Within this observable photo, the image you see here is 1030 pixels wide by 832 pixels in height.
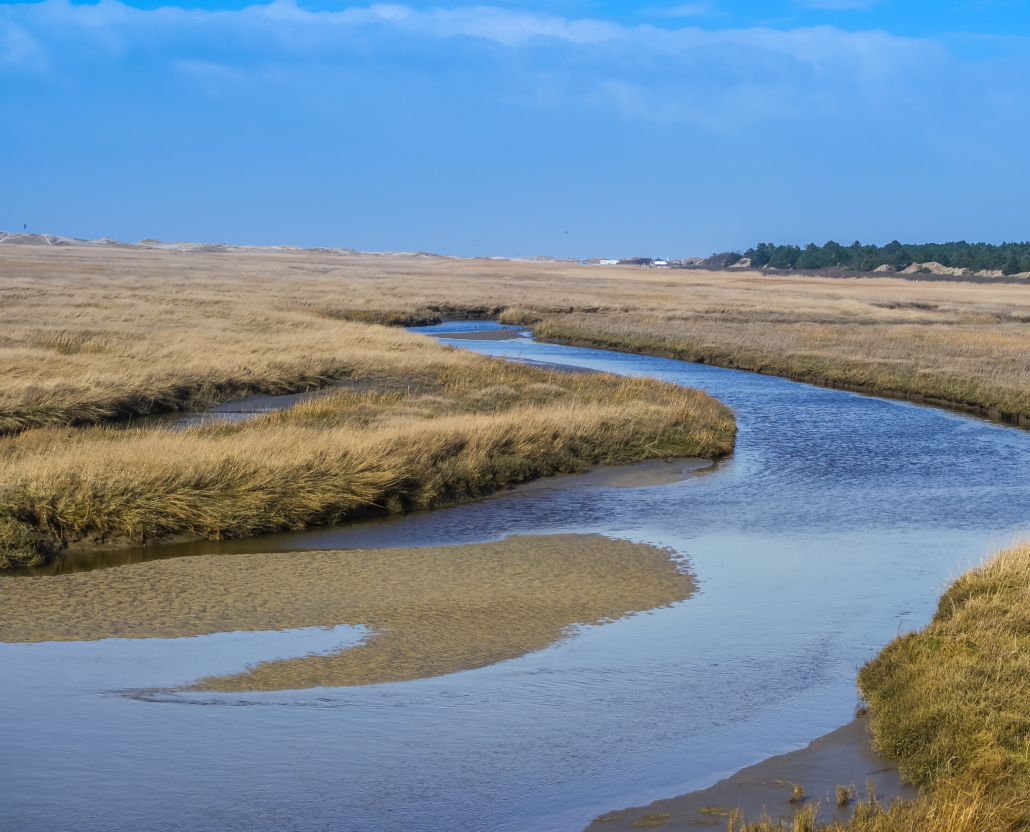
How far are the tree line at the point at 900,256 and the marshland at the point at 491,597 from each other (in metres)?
118

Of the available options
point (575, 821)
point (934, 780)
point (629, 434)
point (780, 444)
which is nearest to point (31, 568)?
point (575, 821)

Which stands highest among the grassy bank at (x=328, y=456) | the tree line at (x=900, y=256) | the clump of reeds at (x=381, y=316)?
the tree line at (x=900, y=256)

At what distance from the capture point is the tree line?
445 feet

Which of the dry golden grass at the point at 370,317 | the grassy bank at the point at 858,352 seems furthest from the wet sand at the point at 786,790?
the grassy bank at the point at 858,352

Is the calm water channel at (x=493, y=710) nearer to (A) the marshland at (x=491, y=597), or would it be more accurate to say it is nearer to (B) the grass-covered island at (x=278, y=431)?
(A) the marshland at (x=491, y=597)

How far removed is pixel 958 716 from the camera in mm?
7453

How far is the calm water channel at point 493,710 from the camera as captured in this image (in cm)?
668

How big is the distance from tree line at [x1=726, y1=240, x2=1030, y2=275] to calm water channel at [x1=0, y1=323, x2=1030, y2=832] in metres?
131

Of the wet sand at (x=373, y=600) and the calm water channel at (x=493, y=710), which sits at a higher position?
the wet sand at (x=373, y=600)

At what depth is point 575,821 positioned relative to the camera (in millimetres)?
6484

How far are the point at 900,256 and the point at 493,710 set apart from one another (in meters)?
155

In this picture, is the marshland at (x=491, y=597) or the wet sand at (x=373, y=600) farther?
the wet sand at (x=373, y=600)

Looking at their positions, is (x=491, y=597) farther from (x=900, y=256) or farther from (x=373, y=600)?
(x=900, y=256)

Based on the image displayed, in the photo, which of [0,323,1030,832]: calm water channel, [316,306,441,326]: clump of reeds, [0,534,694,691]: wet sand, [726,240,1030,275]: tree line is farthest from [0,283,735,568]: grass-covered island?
[726,240,1030,275]: tree line
